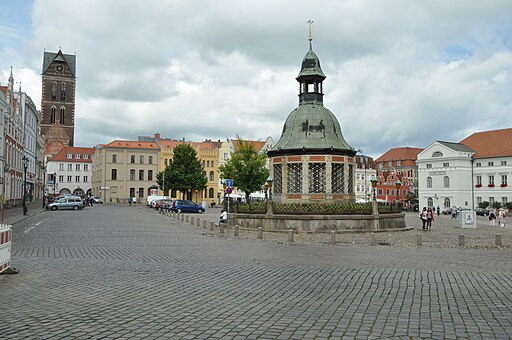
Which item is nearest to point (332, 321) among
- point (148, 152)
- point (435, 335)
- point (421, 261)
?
point (435, 335)

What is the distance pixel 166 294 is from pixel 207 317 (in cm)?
190

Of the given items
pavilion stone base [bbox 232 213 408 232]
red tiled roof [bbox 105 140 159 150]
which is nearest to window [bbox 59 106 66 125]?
red tiled roof [bbox 105 140 159 150]

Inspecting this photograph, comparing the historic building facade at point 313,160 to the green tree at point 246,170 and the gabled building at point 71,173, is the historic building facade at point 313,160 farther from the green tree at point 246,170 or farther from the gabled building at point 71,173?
the gabled building at point 71,173

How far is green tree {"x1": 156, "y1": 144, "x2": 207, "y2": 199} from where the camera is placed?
7038cm

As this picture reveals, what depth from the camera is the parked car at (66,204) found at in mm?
51406

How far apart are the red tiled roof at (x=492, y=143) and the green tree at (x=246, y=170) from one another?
38920 millimetres

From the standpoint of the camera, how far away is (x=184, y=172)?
70625mm

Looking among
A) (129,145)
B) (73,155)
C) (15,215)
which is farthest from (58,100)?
(15,215)

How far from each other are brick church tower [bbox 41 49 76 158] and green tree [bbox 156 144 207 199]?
66135 millimetres

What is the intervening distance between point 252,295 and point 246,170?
5373cm

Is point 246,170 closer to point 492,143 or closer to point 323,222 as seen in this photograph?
point 323,222

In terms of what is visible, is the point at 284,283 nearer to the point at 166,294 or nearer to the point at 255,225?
the point at 166,294

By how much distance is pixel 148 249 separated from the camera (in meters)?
16.6

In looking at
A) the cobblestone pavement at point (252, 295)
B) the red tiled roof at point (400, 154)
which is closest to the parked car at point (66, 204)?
the cobblestone pavement at point (252, 295)
